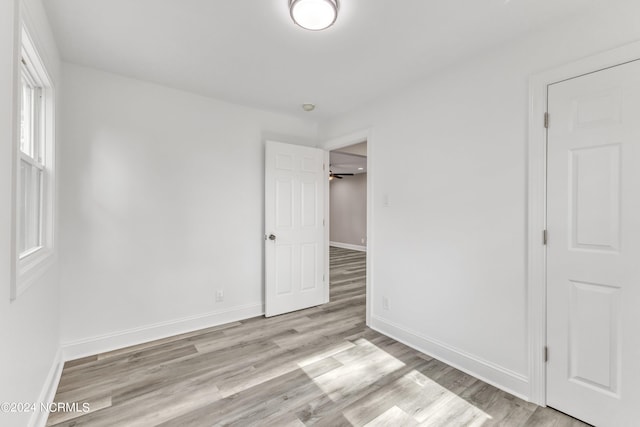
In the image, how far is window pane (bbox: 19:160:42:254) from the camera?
5.54 feet

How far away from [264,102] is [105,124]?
1552mm

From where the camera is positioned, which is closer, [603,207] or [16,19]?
[16,19]

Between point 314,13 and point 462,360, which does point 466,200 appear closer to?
point 462,360

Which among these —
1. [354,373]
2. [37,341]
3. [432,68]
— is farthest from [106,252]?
[432,68]

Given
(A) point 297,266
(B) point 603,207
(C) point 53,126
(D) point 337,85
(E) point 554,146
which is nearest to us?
(B) point 603,207

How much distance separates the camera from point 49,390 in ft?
6.23

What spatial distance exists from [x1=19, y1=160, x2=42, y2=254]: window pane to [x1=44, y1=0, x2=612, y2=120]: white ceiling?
102 cm

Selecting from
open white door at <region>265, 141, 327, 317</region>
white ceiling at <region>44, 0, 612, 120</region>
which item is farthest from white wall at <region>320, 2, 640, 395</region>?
open white door at <region>265, 141, 327, 317</region>

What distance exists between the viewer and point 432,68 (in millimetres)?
2459

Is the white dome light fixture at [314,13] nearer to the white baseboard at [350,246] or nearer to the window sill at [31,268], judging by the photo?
the window sill at [31,268]

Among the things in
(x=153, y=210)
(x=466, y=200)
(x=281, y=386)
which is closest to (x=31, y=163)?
(x=153, y=210)

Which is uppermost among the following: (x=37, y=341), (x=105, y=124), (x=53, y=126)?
(x=105, y=124)

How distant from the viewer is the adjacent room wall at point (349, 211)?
9.11 m

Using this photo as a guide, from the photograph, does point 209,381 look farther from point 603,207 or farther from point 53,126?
point 603,207
